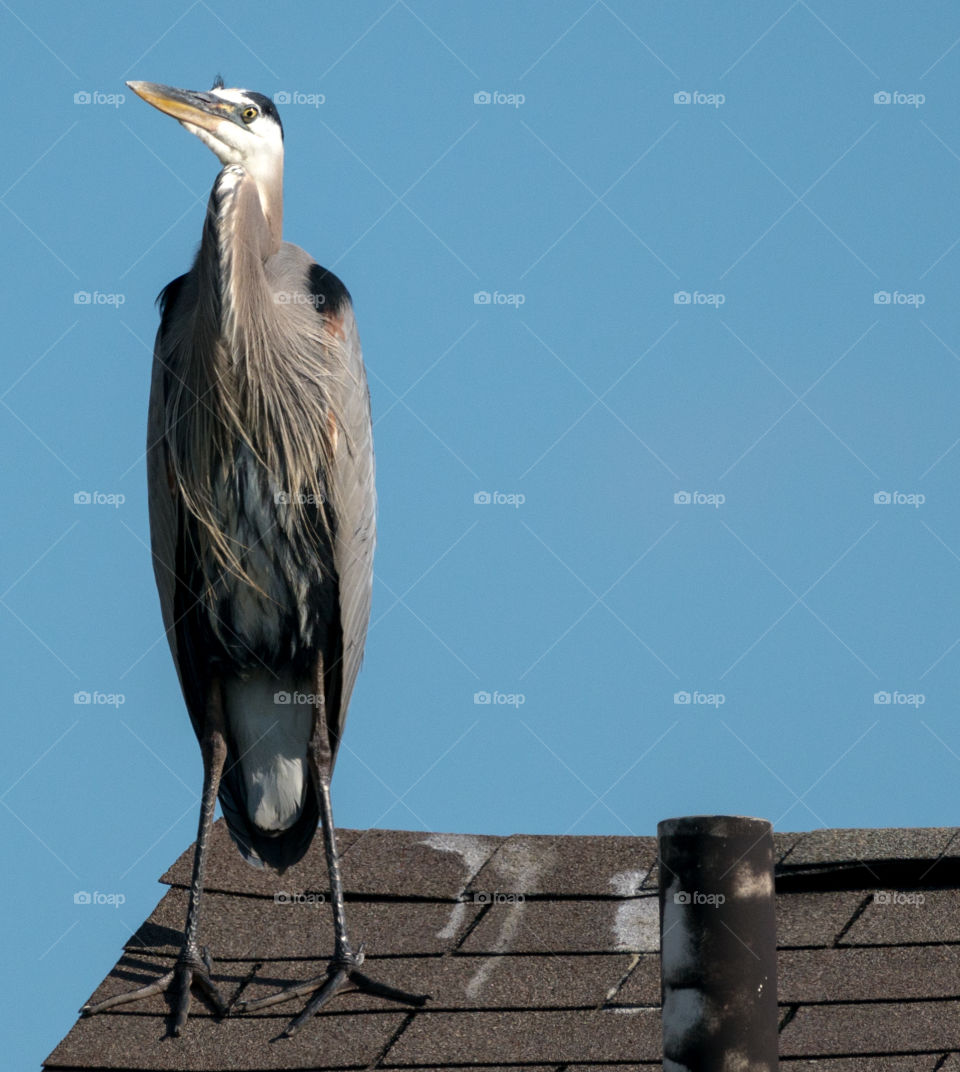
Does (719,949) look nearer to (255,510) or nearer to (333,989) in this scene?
(333,989)

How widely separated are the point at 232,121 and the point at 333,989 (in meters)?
2.92

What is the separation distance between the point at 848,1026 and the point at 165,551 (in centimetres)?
272

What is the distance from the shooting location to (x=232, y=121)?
18.4ft

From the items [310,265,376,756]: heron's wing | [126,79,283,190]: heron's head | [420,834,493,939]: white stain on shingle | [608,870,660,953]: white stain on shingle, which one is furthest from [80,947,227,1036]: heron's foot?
[126,79,283,190]: heron's head

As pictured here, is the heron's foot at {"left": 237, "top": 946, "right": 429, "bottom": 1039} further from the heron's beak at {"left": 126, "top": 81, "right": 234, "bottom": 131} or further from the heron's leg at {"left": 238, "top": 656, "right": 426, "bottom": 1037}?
the heron's beak at {"left": 126, "top": 81, "right": 234, "bottom": 131}

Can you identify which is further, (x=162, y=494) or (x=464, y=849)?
(x=162, y=494)

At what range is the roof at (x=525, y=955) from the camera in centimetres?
417

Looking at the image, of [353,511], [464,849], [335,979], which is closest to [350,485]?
[353,511]

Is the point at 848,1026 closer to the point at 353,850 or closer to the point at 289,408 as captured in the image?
the point at 353,850

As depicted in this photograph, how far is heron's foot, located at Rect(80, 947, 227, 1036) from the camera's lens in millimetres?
4414

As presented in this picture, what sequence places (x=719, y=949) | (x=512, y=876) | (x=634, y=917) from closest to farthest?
(x=719, y=949), (x=634, y=917), (x=512, y=876)

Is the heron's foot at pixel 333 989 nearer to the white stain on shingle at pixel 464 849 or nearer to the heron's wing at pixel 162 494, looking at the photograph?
the white stain on shingle at pixel 464 849

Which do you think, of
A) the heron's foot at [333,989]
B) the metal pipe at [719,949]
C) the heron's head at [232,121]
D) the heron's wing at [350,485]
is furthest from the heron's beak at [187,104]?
the metal pipe at [719,949]

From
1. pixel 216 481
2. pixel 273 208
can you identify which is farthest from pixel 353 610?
pixel 273 208
